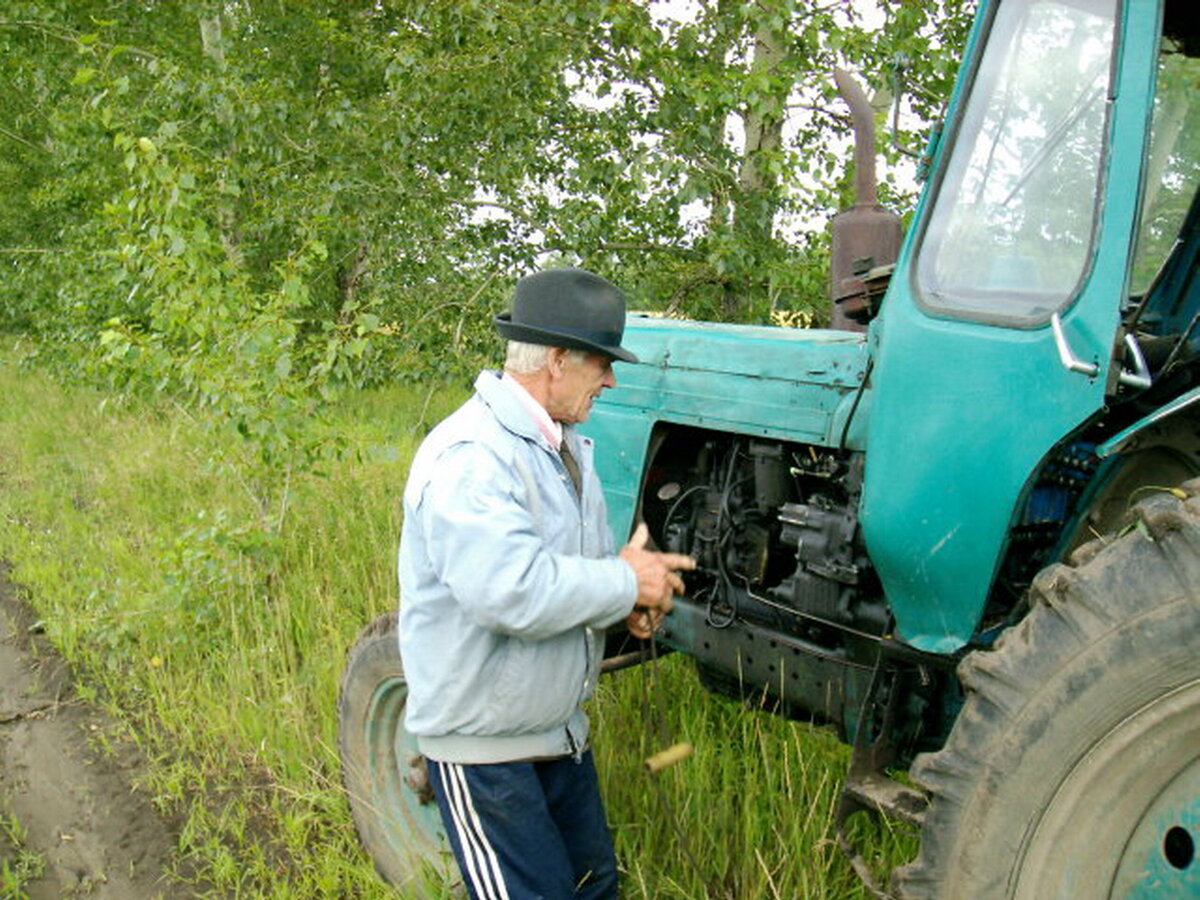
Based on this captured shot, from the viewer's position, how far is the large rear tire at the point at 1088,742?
1742 mm

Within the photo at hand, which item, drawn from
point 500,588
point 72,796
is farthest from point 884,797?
point 72,796

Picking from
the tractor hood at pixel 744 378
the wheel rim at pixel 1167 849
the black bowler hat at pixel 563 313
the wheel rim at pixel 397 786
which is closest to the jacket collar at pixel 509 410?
the black bowler hat at pixel 563 313

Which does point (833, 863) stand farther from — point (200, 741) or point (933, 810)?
point (200, 741)

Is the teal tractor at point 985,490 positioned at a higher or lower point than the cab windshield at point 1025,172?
lower

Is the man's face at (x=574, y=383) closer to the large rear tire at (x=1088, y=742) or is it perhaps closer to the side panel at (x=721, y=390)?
the side panel at (x=721, y=390)

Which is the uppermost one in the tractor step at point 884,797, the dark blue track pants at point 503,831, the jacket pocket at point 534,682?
the jacket pocket at point 534,682

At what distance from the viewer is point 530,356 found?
2254 millimetres

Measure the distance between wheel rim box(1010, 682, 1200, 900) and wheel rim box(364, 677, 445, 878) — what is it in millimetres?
1725

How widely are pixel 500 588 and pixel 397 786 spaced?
1416 millimetres

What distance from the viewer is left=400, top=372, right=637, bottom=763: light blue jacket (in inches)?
80.4

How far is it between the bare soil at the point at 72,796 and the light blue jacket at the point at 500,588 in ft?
5.15

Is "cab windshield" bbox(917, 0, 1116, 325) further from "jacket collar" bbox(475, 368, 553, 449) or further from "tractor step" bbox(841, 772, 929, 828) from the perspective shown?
"tractor step" bbox(841, 772, 929, 828)

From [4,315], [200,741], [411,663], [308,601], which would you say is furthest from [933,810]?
[4,315]

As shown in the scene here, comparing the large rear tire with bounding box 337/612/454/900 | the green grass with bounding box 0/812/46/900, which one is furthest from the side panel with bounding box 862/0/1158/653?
the green grass with bounding box 0/812/46/900
